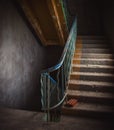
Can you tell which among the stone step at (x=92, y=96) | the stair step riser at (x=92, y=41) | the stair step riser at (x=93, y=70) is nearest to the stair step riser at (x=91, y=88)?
the stone step at (x=92, y=96)

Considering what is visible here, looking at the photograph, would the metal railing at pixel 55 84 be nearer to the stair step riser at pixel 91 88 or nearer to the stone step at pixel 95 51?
the stair step riser at pixel 91 88

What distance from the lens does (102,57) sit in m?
5.68

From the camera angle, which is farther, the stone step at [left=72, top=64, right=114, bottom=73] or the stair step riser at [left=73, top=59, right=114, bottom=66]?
the stair step riser at [left=73, top=59, right=114, bottom=66]

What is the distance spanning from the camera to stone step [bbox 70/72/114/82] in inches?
187

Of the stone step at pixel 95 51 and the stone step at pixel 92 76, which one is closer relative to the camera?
the stone step at pixel 92 76

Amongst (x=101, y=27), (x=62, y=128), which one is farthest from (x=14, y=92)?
(x=101, y=27)

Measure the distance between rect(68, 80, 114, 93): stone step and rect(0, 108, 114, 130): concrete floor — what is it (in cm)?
107

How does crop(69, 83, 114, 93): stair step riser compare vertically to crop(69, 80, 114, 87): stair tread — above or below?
below

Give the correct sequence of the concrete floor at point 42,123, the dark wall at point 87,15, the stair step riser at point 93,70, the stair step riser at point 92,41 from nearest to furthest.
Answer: the concrete floor at point 42,123 < the stair step riser at point 93,70 < the stair step riser at point 92,41 < the dark wall at point 87,15

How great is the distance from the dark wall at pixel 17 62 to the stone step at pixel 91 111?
182cm

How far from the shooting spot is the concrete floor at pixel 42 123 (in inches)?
124

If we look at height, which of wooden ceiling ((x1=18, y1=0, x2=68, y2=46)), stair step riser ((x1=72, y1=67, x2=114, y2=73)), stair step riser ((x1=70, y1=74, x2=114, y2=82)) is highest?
wooden ceiling ((x1=18, y1=0, x2=68, y2=46))

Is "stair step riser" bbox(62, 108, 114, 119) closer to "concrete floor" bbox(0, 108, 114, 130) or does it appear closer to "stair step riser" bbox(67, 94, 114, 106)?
"concrete floor" bbox(0, 108, 114, 130)

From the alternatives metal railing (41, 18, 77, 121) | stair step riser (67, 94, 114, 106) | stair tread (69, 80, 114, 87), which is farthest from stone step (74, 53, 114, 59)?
stair step riser (67, 94, 114, 106)
